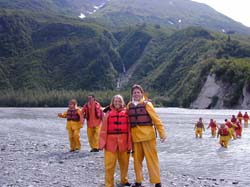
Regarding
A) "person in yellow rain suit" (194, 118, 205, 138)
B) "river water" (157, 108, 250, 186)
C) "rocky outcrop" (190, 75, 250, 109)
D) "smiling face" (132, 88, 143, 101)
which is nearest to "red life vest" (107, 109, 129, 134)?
"smiling face" (132, 88, 143, 101)

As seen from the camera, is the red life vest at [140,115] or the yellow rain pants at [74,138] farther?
the yellow rain pants at [74,138]

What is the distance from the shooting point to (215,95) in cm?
10388

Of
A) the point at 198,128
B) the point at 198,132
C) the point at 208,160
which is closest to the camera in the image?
the point at 208,160

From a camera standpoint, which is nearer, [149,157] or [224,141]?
[149,157]

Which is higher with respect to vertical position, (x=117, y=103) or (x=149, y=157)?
(x=117, y=103)

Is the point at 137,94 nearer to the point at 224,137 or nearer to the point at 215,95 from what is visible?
the point at 224,137

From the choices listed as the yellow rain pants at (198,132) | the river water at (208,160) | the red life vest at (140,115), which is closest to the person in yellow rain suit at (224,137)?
the river water at (208,160)

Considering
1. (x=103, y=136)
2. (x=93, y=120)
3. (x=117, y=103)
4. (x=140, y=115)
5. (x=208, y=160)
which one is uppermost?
(x=117, y=103)

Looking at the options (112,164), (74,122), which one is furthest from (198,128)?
(112,164)

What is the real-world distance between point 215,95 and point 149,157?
311 ft

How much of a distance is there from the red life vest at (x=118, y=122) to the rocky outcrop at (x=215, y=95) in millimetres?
87680

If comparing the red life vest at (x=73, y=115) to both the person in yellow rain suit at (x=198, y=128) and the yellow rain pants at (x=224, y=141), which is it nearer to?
the yellow rain pants at (x=224, y=141)

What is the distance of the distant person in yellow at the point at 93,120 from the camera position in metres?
19.9

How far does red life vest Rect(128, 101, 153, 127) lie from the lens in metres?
11.7
